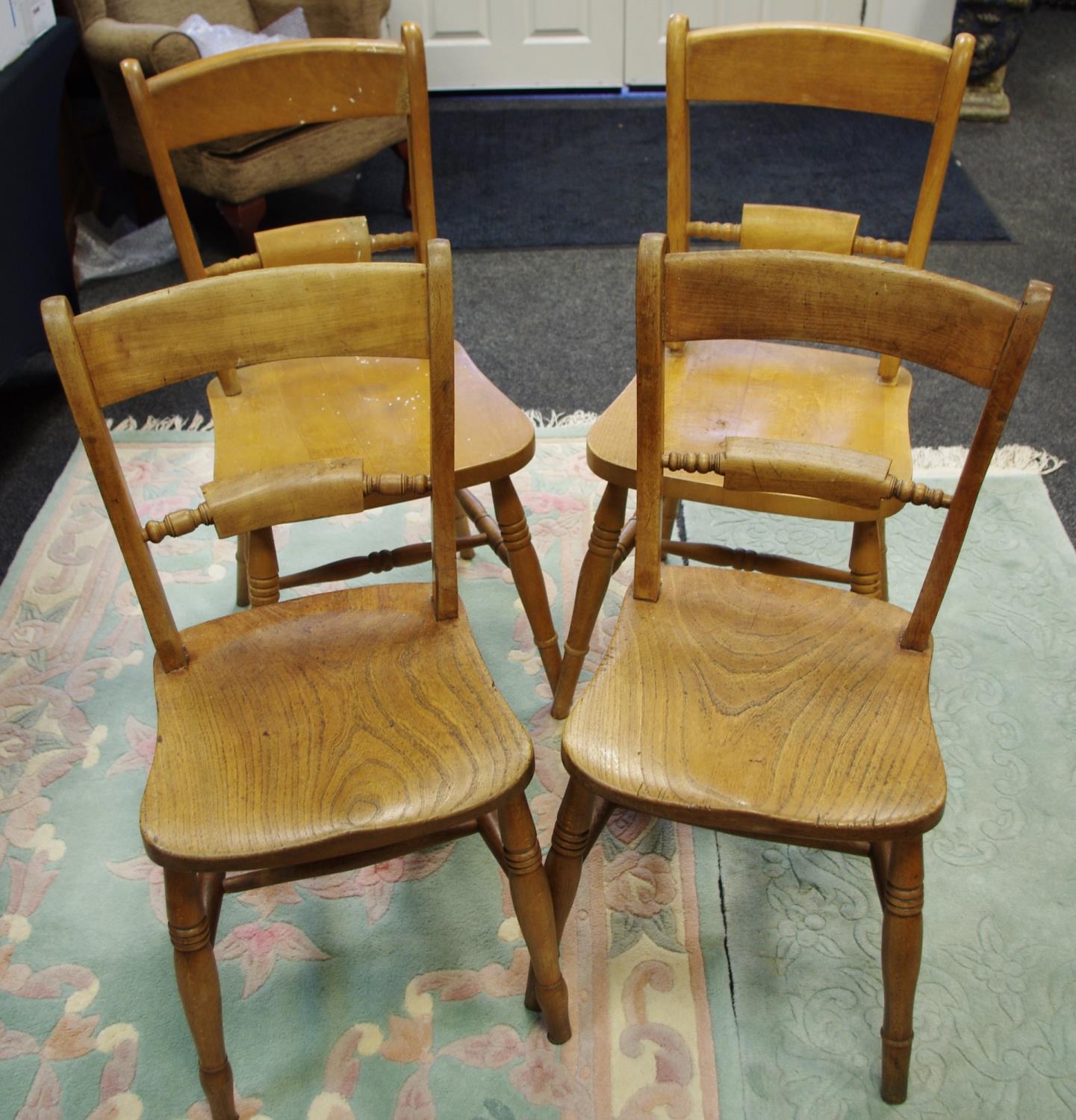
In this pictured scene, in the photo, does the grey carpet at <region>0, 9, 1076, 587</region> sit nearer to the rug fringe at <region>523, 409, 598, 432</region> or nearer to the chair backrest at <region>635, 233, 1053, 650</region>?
the rug fringe at <region>523, 409, 598, 432</region>

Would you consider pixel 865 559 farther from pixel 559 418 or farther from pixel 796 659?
A: pixel 559 418

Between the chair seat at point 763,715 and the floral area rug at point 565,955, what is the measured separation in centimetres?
35

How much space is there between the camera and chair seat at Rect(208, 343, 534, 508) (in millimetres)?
1340

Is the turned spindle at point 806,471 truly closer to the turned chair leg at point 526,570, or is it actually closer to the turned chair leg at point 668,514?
the turned chair leg at point 526,570

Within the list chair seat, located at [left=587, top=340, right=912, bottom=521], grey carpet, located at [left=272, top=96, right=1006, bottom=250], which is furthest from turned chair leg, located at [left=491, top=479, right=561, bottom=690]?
grey carpet, located at [left=272, top=96, right=1006, bottom=250]

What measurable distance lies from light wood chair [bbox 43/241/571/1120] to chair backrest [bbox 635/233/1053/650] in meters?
0.20

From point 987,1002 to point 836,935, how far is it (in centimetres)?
17

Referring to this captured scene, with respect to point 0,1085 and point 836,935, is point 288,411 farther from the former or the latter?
point 836,935

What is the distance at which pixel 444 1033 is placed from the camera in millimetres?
1224

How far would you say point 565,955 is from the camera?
51.1 inches

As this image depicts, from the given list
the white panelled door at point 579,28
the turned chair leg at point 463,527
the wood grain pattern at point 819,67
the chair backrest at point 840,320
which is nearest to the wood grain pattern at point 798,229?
the wood grain pattern at point 819,67

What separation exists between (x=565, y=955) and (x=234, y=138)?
1.97 metres

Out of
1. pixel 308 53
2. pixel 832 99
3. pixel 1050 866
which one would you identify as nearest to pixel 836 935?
pixel 1050 866

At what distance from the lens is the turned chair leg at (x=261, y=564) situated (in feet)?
4.57
